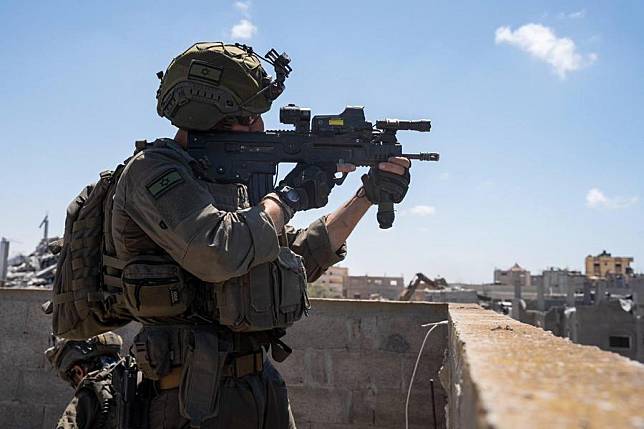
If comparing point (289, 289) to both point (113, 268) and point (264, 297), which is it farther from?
point (113, 268)

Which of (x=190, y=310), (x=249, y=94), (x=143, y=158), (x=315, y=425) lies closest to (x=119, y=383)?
(x=190, y=310)

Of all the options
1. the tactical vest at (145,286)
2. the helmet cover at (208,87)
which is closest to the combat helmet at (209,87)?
the helmet cover at (208,87)

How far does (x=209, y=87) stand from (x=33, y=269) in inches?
887

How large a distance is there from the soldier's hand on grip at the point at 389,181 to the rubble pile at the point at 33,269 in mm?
17114

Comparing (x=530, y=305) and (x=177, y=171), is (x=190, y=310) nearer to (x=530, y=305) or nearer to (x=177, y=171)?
(x=177, y=171)

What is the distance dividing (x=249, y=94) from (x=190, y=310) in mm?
883

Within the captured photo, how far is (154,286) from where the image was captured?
7.06 feet

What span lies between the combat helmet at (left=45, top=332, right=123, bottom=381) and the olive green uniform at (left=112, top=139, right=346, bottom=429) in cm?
148

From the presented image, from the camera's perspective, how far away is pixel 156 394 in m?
2.34

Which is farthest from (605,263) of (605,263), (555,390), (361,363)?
(555,390)

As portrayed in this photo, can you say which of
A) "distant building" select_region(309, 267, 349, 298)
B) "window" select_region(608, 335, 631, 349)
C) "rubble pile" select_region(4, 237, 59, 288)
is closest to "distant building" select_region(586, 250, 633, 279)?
"distant building" select_region(309, 267, 349, 298)

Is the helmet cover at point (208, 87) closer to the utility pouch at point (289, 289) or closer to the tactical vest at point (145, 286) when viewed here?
the tactical vest at point (145, 286)

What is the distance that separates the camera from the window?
2148 centimetres

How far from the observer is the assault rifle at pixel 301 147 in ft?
8.33
